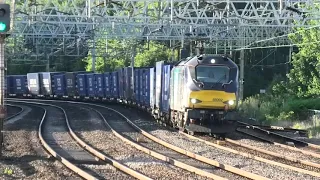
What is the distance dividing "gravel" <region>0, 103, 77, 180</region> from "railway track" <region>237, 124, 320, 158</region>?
6.93 meters

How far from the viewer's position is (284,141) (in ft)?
67.1

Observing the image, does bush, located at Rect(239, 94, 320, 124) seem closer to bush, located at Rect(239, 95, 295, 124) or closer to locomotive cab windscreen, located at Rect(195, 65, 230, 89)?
bush, located at Rect(239, 95, 295, 124)

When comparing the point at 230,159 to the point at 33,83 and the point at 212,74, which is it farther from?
the point at 33,83

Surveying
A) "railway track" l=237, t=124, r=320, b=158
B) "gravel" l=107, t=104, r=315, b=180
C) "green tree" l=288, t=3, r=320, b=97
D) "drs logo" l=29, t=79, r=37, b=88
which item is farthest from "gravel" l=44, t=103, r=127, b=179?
"drs logo" l=29, t=79, r=37, b=88

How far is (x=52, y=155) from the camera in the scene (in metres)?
15.9

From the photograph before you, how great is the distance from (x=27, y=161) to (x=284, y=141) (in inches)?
369

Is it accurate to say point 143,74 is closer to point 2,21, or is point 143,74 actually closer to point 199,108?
point 199,108

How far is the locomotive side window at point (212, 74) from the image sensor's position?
1938 cm

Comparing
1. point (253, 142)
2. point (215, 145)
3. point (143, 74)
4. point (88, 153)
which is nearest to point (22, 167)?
point (88, 153)

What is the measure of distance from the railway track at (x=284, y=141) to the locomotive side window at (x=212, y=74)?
266 centimetres

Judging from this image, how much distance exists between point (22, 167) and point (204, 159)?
14.1 ft

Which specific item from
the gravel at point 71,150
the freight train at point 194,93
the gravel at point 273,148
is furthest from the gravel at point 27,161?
the gravel at point 273,148

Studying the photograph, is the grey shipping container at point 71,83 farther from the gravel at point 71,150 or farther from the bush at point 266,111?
the gravel at point 71,150

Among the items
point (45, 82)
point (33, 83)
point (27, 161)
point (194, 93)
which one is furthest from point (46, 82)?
point (27, 161)
